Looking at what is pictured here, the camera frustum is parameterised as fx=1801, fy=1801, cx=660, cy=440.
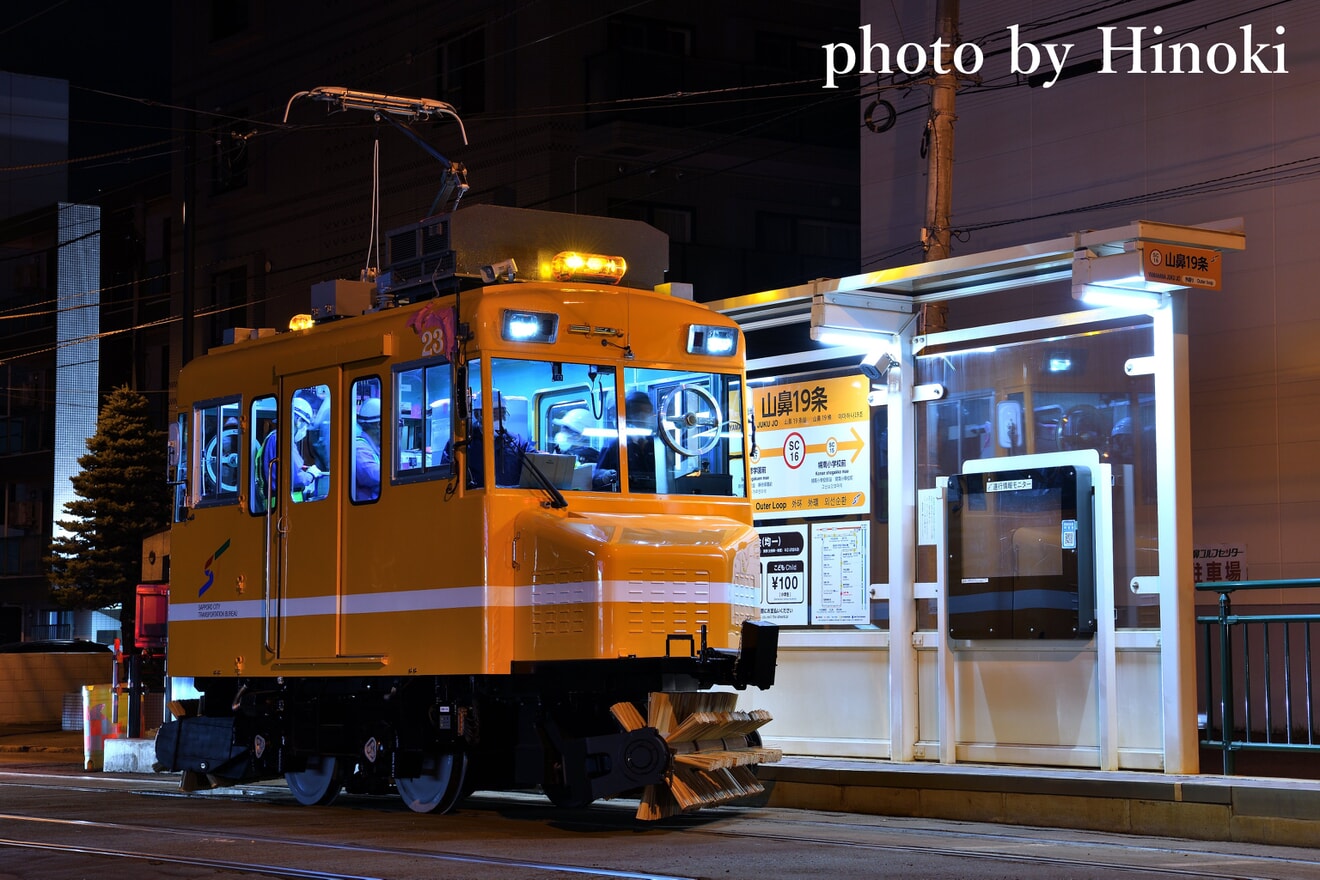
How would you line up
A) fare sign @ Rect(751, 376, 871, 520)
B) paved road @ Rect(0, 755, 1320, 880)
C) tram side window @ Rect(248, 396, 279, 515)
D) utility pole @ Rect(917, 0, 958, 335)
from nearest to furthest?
paved road @ Rect(0, 755, 1320, 880), tram side window @ Rect(248, 396, 279, 515), fare sign @ Rect(751, 376, 871, 520), utility pole @ Rect(917, 0, 958, 335)

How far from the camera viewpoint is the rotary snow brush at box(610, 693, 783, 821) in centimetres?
1140

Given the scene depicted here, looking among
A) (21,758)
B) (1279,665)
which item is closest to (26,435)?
(21,758)

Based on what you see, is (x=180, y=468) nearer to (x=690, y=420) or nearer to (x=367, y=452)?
(x=367, y=452)

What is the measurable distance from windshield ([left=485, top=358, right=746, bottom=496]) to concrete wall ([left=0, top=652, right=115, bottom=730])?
22378mm

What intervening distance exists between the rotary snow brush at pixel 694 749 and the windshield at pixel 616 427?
1.60 meters

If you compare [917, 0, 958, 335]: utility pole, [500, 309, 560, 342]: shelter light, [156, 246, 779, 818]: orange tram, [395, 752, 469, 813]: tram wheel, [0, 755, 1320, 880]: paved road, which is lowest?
[0, 755, 1320, 880]: paved road

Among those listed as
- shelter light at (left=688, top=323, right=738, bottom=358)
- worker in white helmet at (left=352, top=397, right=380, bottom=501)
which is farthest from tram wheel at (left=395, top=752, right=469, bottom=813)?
shelter light at (left=688, top=323, right=738, bottom=358)

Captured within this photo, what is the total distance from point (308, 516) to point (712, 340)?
333cm

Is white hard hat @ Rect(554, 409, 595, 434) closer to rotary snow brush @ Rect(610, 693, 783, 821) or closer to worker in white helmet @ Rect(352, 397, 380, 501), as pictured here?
worker in white helmet @ Rect(352, 397, 380, 501)

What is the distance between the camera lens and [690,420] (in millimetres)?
12883

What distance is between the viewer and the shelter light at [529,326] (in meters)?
12.1

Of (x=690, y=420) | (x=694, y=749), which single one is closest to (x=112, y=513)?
(x=690, y=420)

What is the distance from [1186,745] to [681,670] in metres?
3.57

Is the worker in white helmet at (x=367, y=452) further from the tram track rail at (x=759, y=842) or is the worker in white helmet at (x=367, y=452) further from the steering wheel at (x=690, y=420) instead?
the tram track rail at (x=759, y=842)
